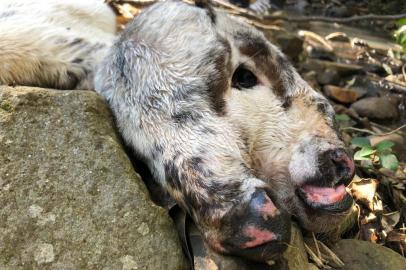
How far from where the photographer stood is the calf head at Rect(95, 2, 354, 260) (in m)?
1.55

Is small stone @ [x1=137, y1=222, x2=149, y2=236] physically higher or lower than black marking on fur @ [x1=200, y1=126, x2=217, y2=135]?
lower

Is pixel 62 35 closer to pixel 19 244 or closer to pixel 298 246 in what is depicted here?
pixel 19 244

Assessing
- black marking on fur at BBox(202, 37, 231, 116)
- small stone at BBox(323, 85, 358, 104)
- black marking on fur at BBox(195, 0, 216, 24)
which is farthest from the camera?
small stone at BBox(323, 85, 358, 104)

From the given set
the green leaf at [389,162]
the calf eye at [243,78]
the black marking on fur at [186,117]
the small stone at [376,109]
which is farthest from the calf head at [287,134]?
the small stone at [376,109]

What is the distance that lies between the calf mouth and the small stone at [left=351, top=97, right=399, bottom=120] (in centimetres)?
215

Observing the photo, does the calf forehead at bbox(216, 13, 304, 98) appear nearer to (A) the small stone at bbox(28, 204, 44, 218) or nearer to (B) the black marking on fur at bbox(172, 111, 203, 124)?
(B) the black marking on fur at bbox(172, 111, 203, 124)

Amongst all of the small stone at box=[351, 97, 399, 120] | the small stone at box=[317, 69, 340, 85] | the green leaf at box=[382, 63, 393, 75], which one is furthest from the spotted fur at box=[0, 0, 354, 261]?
the green leaf at box=[382, 63, 393, 75]

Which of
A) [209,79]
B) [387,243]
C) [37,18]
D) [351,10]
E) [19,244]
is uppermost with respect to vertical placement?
[209,79]

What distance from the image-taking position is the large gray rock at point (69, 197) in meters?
1.61

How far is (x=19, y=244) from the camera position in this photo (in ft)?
5.29

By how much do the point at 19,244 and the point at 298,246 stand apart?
0.86 m

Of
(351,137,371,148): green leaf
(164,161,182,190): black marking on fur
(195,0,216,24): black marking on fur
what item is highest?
(195,0,216,24): black marking on fur

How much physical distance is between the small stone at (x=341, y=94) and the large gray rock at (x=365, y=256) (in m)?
2.03

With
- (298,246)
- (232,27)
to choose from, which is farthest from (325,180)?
(232,27)
